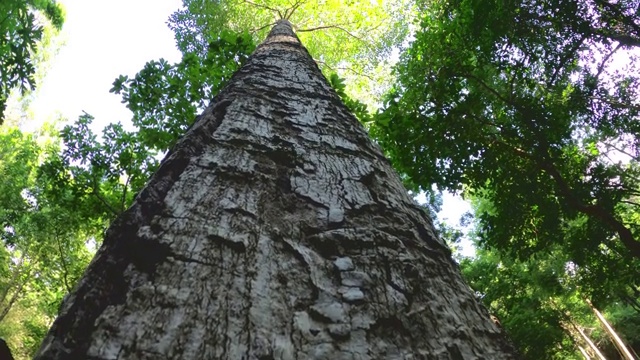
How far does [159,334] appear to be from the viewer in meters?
0.69

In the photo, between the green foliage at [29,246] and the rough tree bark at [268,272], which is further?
the green foliage at [29,246]

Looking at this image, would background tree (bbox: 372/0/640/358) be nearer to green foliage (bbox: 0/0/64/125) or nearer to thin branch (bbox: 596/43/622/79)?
thin branch (bbox: 596/43/622/79)

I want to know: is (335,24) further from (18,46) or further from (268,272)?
(268,272)

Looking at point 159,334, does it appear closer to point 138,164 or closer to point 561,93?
point 138,164

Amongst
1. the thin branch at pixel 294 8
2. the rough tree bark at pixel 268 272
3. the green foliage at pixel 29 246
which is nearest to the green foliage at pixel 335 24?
the thin branch at pixel 294 8

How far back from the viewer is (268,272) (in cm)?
88

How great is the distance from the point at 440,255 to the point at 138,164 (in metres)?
5.75

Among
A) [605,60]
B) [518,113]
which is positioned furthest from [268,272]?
[605,60]

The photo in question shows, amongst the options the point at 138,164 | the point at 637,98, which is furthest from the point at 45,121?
the point at 637,98

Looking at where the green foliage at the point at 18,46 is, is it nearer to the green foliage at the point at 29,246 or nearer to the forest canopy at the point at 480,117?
the forest canopy at the point at 480,117

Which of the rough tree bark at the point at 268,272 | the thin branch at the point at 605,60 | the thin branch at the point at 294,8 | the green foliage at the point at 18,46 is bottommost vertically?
the rough tree bark at the point at 268,272

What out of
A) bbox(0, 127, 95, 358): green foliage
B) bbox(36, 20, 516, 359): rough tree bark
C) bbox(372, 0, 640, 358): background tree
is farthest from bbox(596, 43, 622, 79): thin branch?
bbox(0, 127, 95, 358): green foliage

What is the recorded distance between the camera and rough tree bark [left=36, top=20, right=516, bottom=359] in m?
0.71

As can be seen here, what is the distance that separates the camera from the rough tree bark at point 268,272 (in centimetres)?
71
